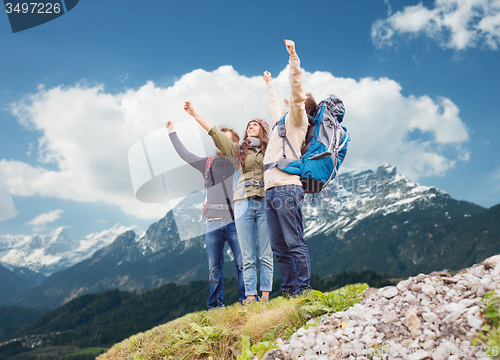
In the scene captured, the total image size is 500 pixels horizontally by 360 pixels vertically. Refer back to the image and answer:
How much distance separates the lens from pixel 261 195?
23.0ft

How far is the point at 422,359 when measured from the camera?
3.16 metres

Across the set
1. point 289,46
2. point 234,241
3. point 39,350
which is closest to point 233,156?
point 234,241

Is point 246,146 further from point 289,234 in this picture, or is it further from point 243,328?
point 243,328

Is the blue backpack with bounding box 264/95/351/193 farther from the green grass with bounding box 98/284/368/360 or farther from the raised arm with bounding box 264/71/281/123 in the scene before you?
the green grass with bounding box 98/284/368/360

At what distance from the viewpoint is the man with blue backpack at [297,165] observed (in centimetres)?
590

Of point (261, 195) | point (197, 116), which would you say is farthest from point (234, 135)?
point (261, 195)

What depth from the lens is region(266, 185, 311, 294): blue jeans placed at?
595 centimetres

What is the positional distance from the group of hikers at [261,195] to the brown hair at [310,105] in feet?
0.05

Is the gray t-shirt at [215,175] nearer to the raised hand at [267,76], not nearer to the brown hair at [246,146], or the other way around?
the brown hair at [246,146]

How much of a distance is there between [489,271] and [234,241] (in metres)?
4.99

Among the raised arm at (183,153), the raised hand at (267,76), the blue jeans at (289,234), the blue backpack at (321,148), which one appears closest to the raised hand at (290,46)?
the blue backpack at (321,148)

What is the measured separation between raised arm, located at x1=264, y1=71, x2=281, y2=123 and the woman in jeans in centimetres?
63

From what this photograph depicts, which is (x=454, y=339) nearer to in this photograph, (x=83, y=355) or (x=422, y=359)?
(x=422, y=359)

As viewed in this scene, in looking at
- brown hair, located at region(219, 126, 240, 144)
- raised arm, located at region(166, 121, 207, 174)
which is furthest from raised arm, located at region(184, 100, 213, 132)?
brown hair, located at region(219, 126, 240, 144)
